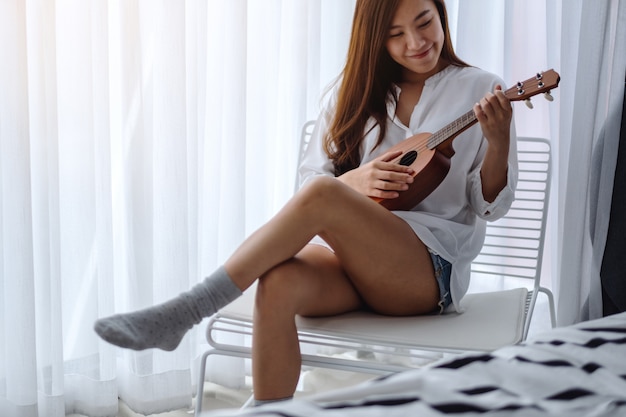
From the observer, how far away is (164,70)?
212 centimetres

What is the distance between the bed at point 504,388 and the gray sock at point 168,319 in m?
0.57

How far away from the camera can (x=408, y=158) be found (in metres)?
1.75

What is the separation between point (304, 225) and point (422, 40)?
547 mm

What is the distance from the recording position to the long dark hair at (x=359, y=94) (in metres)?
1.88

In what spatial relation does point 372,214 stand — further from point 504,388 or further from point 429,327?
point 504,388

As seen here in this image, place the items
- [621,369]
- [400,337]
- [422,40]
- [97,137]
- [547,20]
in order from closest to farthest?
1. [621,369]
2. [400,337]
3. [422,40]
4. [97,137]
5. [547,20]

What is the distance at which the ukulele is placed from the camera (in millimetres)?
1594

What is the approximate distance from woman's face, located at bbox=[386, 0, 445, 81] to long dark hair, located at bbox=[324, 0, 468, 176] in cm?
4

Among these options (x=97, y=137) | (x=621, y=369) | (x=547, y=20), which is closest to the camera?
(x=621, y=369)

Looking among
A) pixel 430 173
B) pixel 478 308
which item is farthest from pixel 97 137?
pixel 478 308

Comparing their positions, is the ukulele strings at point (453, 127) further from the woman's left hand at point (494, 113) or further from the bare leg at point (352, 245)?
the bare leg at point (352, 245)

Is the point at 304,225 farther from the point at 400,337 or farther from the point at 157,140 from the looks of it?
the point at 157,140

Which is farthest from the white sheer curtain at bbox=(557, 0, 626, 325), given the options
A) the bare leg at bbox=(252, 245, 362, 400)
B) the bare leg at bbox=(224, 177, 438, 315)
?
the bare leg at bbox=(252, 245, 362, 400)

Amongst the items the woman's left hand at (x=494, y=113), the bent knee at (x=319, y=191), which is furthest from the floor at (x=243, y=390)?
the woman's left hand at (x=494, y=113)
